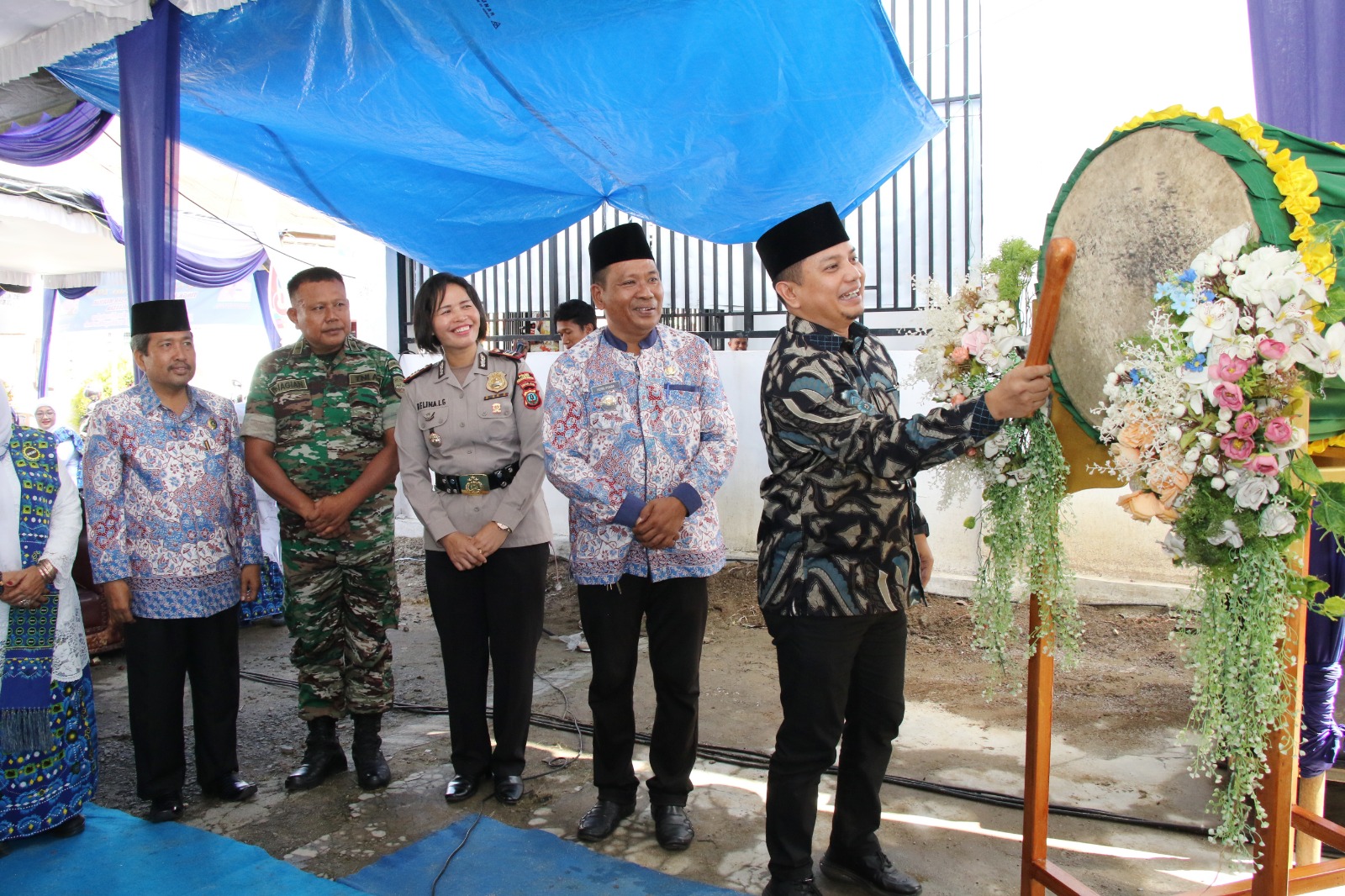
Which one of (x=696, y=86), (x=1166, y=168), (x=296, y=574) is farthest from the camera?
(x=696, y=86)

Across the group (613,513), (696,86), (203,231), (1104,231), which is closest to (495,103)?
(696,86)

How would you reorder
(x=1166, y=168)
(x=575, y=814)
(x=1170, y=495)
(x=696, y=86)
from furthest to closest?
(x=696, y=86), (x=575, y=814), (x=1166, y=168), (x=1170, y=495)

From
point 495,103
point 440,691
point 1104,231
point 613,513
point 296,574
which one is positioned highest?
point 495,103

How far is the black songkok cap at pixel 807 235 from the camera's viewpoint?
2.73 meters

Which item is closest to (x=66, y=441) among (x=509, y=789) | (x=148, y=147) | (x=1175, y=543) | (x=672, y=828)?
(x=148, y=147)

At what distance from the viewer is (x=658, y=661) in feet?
10.8

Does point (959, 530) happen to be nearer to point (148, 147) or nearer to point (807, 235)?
point (807, 235)

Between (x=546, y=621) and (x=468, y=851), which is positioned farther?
(x=546, y=621)

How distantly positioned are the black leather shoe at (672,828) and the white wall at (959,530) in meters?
2.24

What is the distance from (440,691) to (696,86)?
11.0ft

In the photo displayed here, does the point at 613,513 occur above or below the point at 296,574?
above

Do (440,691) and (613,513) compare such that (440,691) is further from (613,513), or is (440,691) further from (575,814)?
(613,513)

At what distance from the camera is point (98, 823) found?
355cm

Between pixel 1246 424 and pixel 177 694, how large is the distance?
361cm
